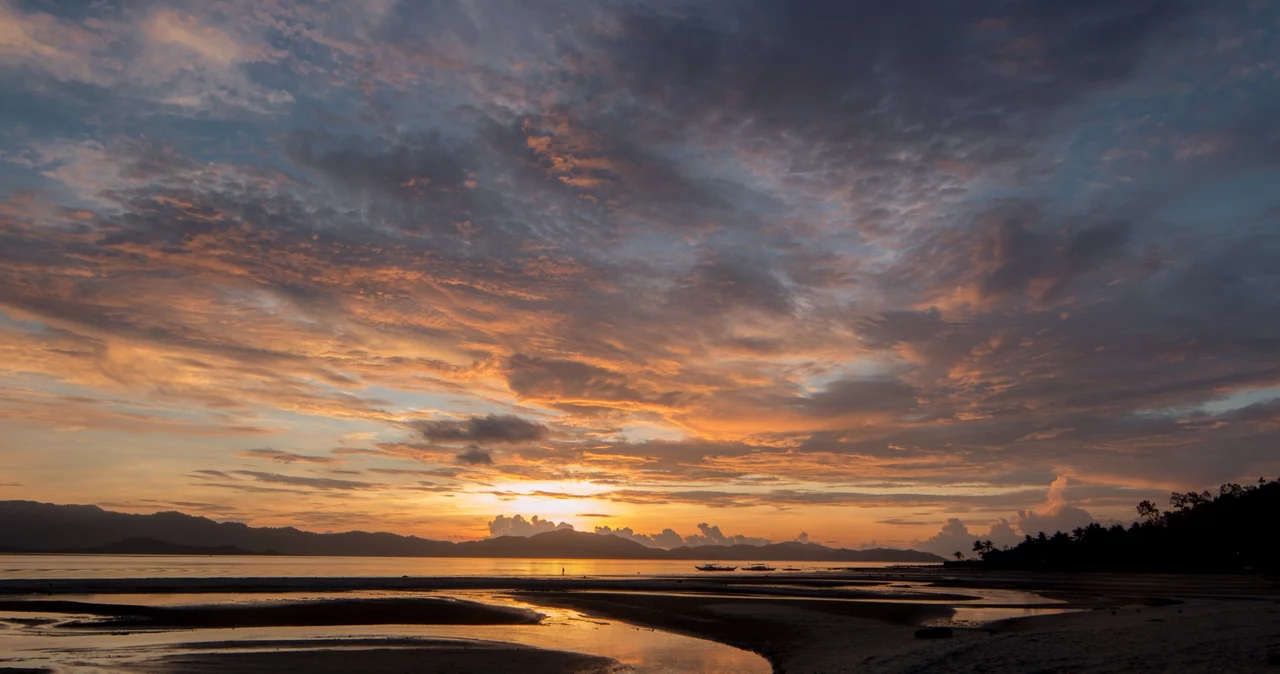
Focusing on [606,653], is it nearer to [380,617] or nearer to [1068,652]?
[1068,652]

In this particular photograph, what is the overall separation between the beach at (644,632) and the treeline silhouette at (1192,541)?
8072cm

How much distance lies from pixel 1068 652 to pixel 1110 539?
16927cm

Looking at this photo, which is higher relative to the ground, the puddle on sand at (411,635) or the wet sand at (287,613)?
the puddle on sand at (411,635)

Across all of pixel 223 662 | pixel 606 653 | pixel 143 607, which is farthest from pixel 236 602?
pixel 606 653

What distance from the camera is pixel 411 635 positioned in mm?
36219

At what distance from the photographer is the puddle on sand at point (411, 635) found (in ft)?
90.0

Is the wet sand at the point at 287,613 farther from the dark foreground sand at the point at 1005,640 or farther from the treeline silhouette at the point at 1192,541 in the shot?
the treeline silhouette at the point at 1192,541

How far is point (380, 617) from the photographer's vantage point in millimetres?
46344

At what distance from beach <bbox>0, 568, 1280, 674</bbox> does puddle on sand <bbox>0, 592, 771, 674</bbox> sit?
165 millimetres

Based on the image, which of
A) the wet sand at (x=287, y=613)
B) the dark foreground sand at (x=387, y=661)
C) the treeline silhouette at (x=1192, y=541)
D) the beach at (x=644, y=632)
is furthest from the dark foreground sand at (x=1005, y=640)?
the treeline silhouette at (x=1192, y=541)

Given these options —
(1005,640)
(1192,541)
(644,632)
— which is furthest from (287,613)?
(1192,541)

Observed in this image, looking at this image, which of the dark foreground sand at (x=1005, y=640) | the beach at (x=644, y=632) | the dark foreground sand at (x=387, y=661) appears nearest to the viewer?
the dark foreground sand at (x=1005, y=640)

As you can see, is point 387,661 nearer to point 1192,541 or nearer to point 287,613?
point 287,613

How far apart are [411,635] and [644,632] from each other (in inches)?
509
